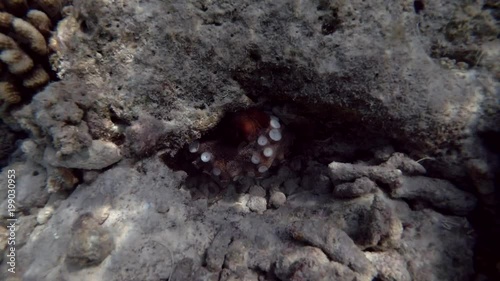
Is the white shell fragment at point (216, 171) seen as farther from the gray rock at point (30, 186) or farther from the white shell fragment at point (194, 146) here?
the gray rock at point (30, 186)

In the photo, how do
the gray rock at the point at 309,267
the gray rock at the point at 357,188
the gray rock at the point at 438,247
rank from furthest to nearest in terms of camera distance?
the gray rock at the point at 357,188 → the gray rock at the point at 438,247 → the gray rock at the point at 309,267

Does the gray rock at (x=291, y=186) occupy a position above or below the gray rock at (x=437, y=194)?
below

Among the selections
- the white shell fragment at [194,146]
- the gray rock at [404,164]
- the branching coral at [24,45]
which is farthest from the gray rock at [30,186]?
the gray rock at [404,164]

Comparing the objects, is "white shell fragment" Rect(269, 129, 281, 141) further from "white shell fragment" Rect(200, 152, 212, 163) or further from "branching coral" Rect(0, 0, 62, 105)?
"branching coral" Rect(0, 0, 62, 105)

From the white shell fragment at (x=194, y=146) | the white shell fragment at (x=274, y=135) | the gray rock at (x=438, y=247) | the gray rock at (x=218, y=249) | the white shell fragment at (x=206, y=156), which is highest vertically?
the white shell fragment at (x=274, y=135)

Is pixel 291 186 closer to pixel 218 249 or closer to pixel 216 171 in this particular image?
pixel 216 171

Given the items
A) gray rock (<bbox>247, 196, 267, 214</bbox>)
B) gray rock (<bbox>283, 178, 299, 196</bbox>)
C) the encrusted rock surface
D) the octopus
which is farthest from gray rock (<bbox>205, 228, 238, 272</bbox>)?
gray rock (<bbox>283, 178, 299, 196</bbox>)

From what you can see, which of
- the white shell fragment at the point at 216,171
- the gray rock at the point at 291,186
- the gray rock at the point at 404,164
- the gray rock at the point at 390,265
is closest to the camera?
the gray rock at the point at 390,265
